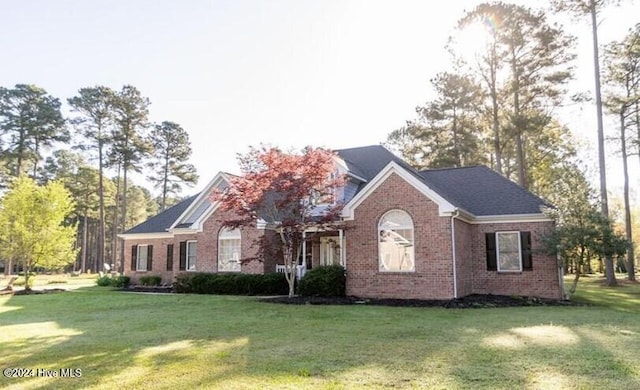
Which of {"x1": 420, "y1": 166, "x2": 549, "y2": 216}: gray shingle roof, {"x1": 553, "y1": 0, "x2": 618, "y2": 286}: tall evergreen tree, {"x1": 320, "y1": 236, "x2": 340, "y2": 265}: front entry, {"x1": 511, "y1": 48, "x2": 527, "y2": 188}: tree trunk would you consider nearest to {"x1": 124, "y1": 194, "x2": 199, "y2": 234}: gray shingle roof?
{"x1": 320, "y1": 236, "x2": 340, "y2": 265}: front entry

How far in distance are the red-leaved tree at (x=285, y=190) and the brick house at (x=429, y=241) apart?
1.16m

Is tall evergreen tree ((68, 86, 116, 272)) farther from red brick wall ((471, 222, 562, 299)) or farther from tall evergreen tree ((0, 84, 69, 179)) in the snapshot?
red brick wall ((471, 222, 562, 299))

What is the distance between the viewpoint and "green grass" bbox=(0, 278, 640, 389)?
552 centimetres

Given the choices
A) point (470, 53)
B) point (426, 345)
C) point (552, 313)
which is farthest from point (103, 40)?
point (470, 53)

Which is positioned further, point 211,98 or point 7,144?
point 7,144

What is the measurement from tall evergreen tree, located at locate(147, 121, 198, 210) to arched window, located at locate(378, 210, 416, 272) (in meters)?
33.4

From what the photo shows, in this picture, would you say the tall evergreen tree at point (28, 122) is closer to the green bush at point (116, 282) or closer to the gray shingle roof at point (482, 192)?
the green bush at point (116, 282)

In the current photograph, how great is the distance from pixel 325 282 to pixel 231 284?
190 inches

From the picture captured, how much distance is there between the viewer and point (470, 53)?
29125mm

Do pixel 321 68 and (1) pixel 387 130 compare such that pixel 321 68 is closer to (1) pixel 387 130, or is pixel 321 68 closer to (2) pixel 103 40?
(2) pixel 103 40

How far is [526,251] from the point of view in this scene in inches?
662

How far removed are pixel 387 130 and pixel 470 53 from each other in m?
15.0

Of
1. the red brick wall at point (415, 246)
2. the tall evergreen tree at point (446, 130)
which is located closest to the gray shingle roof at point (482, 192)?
the red brick wall at point (415, 246)

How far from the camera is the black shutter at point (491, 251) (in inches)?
677
